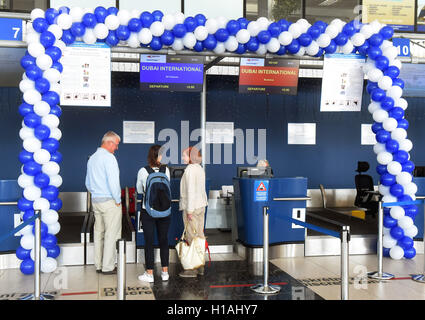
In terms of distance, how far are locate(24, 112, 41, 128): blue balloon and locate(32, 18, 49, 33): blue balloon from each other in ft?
3.40

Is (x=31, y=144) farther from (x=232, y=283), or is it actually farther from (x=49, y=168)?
(x=232, y=283)

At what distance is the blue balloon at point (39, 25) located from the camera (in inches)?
234

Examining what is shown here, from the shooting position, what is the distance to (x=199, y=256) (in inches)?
239

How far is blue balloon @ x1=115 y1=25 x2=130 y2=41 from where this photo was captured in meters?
6.35

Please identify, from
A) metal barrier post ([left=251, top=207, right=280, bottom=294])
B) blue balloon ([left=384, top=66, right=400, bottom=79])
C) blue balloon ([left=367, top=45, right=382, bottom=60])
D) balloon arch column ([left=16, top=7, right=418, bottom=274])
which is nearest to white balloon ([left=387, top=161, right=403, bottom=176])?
balloon arch column ([left=16, top=7, right=418, bottom=274])

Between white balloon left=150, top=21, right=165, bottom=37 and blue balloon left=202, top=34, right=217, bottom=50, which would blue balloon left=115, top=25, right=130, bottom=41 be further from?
blue balloon left=202, top=34, right=217, bottom=50

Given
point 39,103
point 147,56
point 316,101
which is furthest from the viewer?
point 316,101

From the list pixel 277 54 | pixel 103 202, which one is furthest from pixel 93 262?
pixel 277 54

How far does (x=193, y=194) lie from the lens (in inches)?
235

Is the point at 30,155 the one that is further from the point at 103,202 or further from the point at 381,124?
the point at 381,124

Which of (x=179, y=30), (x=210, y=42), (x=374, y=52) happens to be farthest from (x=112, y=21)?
(x=374, y=52)

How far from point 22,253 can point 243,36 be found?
4.04m

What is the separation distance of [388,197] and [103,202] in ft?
13.5
